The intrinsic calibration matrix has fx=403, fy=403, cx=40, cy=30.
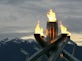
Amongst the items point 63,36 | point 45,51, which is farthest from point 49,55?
point 63,36

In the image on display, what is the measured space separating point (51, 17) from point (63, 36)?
647cm

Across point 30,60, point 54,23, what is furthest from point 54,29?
point 30,60

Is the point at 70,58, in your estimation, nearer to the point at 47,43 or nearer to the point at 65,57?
the point at 65,57

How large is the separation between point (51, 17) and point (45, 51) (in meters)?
9.28

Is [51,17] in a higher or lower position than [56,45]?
higher

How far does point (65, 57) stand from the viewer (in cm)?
A: 11444

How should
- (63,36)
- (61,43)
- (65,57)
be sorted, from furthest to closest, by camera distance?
(65,57) → (61,43) → (63,36)

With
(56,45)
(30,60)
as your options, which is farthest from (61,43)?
(30,60)

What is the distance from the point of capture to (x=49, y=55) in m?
109

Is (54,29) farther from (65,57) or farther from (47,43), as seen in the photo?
(65,57)

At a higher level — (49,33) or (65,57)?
(49,33)

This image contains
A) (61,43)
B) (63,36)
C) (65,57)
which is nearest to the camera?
(63,36)

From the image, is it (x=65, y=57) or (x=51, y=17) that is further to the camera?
(x=65, y=57)

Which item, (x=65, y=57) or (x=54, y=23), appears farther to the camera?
(x=65, y=57)
